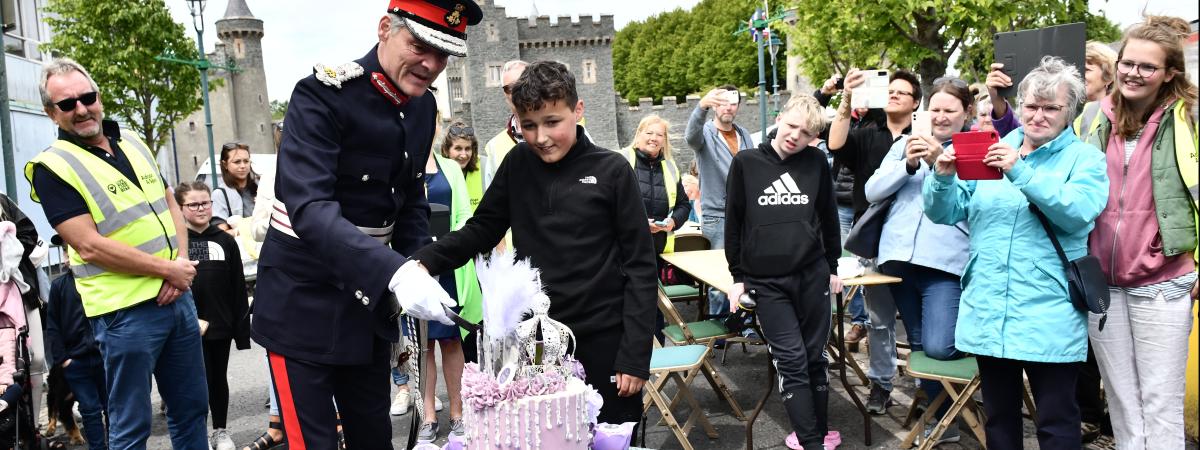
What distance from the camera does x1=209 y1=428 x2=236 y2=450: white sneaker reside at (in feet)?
16.0

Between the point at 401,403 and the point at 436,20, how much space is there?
13.2ft

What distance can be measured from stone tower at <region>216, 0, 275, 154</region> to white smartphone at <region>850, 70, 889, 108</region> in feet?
193

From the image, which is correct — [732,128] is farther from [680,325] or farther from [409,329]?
[409,329]

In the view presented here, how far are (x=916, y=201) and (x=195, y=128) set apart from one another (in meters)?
60.1

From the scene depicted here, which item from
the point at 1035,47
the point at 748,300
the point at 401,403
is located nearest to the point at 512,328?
the point at 748,300

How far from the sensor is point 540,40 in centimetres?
5888

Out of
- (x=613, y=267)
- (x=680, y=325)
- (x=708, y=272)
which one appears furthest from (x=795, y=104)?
(x=613, y=267)

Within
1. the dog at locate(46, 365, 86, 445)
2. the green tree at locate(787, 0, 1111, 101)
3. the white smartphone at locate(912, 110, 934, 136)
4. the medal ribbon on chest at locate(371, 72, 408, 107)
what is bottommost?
the dog at locate(46, 365, 86, 445)

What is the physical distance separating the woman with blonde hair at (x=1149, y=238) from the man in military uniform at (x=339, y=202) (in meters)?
2.64

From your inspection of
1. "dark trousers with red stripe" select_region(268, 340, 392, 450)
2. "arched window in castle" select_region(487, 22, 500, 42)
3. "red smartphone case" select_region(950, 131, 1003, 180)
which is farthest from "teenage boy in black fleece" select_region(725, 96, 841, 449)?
"arched window in castle" select_region(487, 22, 500, 42)

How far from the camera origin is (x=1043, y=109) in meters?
3.17

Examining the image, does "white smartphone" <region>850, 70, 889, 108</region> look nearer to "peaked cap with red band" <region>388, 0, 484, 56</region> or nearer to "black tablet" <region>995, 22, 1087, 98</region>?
"black tablet" <region>995, 22, 1087, 98</region>

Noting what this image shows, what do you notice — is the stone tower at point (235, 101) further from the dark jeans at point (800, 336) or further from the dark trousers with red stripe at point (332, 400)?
the dark trousers with red stripe at point (332, 400)

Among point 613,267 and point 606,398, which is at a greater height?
point 613,267
